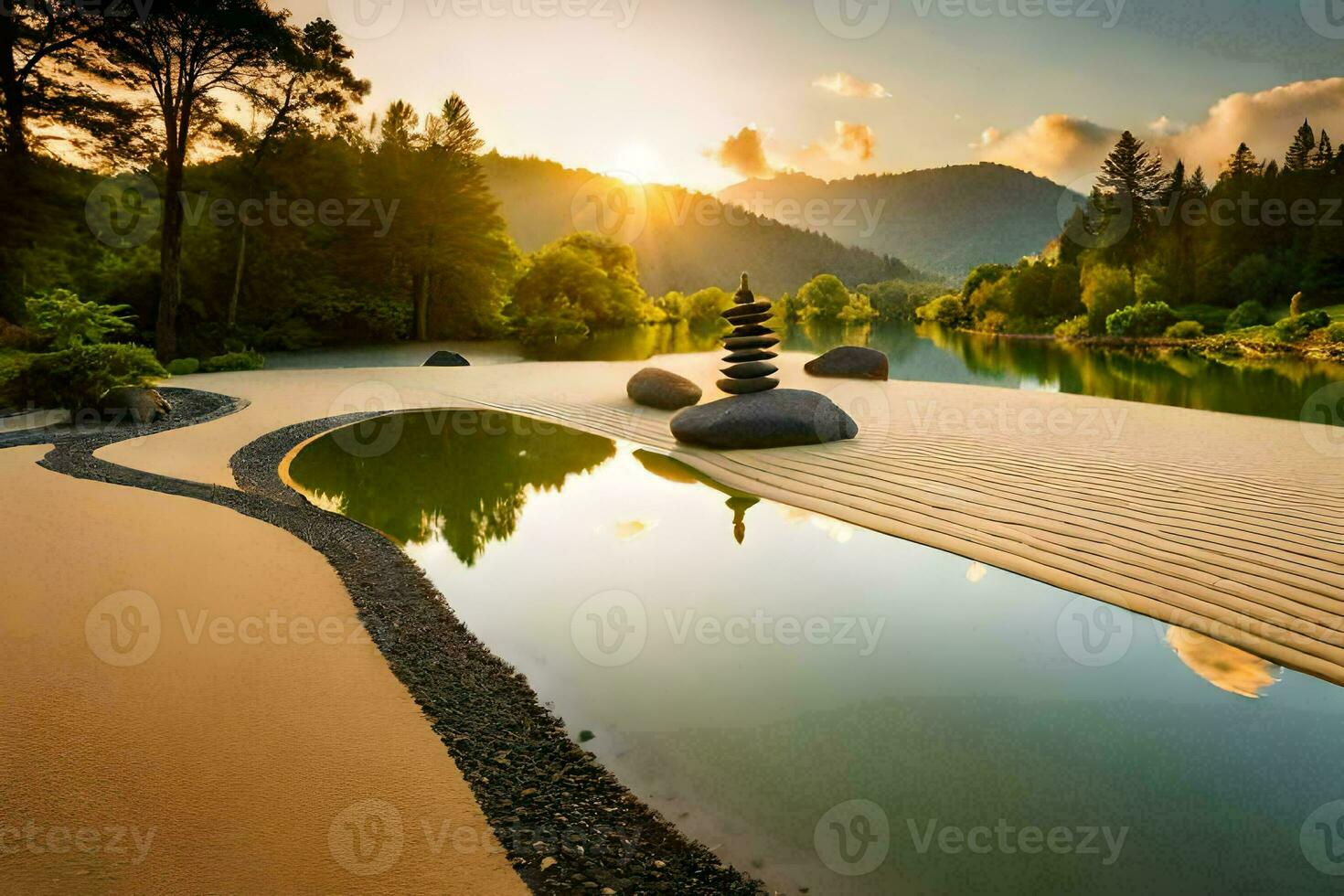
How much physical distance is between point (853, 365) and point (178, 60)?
17.5m

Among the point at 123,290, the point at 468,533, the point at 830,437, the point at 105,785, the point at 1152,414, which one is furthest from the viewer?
the point at 123,290

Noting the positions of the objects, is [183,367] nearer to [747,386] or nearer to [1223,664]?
[747,386]

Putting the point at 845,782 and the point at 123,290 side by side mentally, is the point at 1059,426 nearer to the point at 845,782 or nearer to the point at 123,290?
the point at 845,782

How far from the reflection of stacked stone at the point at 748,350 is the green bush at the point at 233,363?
13.7m

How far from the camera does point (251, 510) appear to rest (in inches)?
214

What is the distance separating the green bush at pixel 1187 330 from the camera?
3128 centimetres

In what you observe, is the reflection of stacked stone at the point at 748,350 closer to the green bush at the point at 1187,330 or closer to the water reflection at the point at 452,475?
the water reflection at the point at 452,475

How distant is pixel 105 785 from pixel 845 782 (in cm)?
252

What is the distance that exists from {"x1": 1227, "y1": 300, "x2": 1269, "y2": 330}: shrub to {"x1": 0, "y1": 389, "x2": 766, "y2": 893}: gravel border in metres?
39.0

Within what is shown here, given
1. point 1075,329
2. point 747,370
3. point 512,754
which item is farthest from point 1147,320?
point 512,754

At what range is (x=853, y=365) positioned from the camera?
1526 cm

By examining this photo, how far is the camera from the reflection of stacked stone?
8859mm

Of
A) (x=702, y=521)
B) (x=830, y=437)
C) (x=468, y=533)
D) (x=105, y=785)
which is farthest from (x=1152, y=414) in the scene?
(x=105, y=785)

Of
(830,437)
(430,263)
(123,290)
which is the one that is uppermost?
(430,263)
